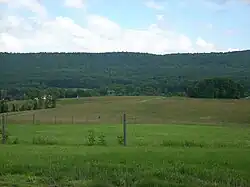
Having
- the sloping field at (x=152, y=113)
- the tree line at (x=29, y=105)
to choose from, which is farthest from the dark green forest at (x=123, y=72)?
the sloping field at (x=152, y=113)

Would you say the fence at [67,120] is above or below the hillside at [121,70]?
below

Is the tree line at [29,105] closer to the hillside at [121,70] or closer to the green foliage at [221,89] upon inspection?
the green foliage at [221,89]

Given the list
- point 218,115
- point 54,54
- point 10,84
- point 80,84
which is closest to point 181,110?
point 218,115

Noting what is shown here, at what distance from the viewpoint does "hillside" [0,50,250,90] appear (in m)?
165

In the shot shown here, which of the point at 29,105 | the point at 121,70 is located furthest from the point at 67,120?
the point at 121,70

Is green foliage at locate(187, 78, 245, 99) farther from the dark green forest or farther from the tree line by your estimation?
the tree line

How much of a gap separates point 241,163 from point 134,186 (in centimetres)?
360

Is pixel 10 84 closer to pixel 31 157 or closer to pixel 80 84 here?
pixel 80 84

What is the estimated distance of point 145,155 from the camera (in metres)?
13.9

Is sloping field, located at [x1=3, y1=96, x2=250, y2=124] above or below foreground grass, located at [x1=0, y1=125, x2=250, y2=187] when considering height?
below

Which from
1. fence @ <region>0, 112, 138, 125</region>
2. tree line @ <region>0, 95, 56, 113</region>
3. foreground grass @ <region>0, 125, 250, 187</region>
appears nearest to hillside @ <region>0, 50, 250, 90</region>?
tree line @ <region>0, 95, 56, 113</region>

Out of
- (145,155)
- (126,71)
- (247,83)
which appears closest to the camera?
(145,155)

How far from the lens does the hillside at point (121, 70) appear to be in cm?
16500

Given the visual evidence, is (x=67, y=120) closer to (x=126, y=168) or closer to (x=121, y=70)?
(x=126, y=168)
